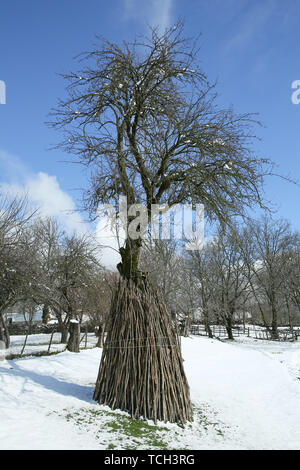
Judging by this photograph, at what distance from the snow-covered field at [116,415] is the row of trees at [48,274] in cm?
408

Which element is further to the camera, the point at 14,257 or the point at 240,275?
the point at 240,275

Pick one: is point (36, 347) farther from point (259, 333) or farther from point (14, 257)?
point (259, 333)

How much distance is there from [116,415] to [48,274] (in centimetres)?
1214

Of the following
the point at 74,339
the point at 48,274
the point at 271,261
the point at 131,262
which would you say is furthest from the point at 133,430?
the point at 271,261

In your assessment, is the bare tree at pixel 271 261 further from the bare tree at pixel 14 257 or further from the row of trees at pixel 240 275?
the bare tree at pixel 14 257

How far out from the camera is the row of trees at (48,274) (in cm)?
1103

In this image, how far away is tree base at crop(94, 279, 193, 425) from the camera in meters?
4.86

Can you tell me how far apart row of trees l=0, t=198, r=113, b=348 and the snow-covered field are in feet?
13.4

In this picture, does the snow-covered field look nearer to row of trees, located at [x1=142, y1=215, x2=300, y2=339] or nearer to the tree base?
the tree base

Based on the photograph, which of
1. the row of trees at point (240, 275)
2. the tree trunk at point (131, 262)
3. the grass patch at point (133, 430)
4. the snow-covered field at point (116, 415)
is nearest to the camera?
the snow-covered field at point (116, 415)

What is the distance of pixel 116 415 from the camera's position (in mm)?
4766

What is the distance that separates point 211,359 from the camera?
A: 1227cm

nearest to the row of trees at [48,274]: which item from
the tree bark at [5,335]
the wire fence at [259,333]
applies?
the tree bark at [5,335]

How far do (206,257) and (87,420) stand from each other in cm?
2243
